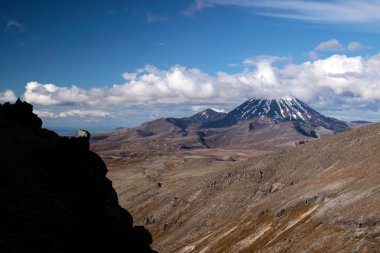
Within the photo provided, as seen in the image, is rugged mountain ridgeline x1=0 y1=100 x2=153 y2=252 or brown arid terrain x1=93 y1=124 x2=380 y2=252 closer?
rugged mountain ridgeline x1=0 y1=100 x2=153 y2=252

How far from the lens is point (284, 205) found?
A: 124 meters

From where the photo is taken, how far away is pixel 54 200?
45.1 m

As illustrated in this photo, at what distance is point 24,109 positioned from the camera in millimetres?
71062

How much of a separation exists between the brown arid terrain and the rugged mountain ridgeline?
51.6 metres

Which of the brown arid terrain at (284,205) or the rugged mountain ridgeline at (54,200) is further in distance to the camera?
the brown arid terrain at (284,205)

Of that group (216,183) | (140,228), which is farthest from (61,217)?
(216,183)

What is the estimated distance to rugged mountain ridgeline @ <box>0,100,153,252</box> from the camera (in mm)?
37500

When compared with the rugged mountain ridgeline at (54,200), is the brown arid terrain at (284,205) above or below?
below

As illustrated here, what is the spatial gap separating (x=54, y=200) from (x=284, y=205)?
9117 cm

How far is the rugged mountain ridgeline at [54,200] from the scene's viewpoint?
37.5 meters

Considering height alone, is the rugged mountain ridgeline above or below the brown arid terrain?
above

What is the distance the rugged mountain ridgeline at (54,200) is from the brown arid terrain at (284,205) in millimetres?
51641

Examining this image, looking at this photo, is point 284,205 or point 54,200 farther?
point 284,205

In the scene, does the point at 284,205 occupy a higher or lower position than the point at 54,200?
lower
